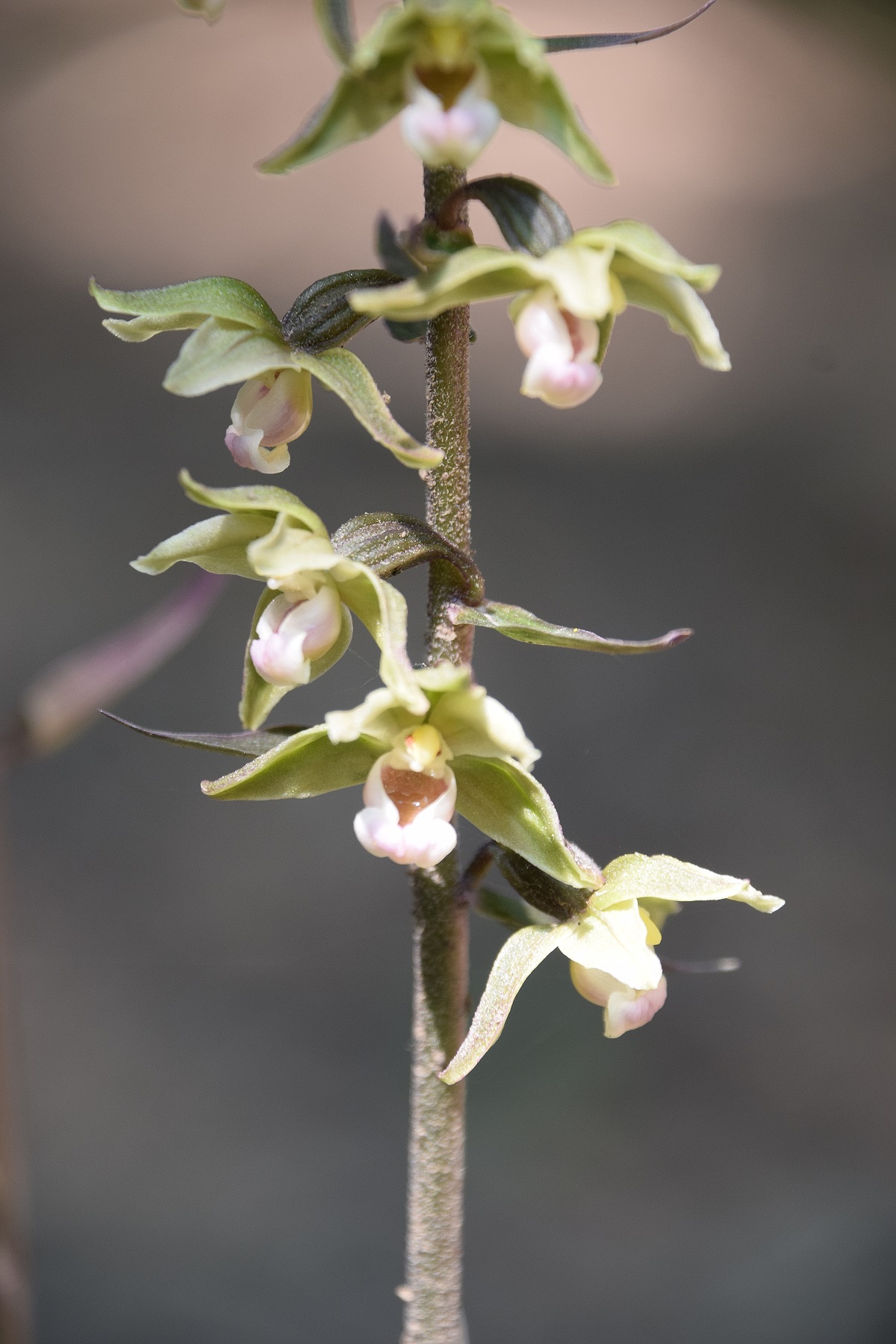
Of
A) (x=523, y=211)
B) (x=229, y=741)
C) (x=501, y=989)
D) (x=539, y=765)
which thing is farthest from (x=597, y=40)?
(x=539, y=765)

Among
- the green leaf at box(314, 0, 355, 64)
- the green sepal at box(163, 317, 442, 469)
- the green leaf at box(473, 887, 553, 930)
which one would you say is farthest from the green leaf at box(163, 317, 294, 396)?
the green leaf at box(473, 887, 553, 930)

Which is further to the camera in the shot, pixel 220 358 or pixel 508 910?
pixel 508 910

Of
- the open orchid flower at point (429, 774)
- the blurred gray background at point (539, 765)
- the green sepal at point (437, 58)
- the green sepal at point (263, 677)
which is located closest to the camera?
the green sepal at point (437, 58)

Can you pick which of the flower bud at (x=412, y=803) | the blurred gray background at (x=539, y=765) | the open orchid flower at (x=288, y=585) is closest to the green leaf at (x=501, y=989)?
the flower bud at (x=412, y=803)

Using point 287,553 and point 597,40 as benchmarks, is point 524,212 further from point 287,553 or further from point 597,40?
point 287,553

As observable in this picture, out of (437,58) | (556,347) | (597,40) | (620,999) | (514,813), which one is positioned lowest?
(620,999)

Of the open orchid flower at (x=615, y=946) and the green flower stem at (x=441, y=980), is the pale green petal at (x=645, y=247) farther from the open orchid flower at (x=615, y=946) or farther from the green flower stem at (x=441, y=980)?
the open orchid flower at (x=615, y=946)

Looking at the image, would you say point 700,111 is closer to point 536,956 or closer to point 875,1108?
point 875,1108
